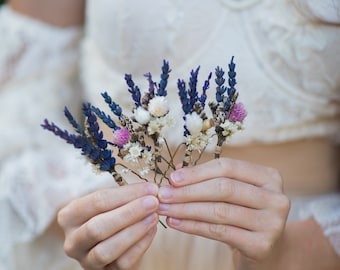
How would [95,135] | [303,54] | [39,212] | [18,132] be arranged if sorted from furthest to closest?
[18,132] → [39,212] → [303,54] → [95,135]

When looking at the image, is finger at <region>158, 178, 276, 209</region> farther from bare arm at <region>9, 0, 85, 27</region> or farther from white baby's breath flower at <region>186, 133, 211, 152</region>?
bare arm at <region>9, 0, 85, 27</region>

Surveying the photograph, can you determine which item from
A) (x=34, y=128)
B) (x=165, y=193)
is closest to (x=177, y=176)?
(x=165, y=193)

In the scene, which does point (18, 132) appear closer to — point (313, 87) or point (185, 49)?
point (185, 49)

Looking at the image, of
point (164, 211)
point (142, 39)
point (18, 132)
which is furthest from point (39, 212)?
point (164, 211)

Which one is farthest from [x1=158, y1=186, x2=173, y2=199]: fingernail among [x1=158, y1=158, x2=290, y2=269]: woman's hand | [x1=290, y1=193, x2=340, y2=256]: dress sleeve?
[x1=290, y1=193, x2=340, y2=256]: dress sleeve

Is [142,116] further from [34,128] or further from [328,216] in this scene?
[34,128]

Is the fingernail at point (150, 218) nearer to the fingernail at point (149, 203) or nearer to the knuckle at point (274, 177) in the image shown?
the fingernail at point (149, 203)
